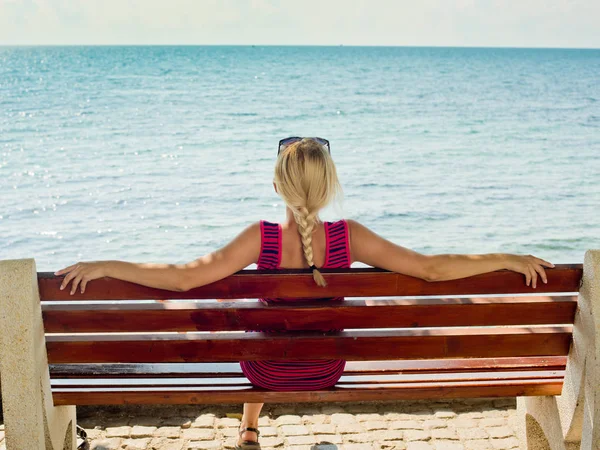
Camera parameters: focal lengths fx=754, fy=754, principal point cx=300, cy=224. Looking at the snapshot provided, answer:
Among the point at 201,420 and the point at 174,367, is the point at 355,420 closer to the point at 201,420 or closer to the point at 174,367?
the point at 201,420

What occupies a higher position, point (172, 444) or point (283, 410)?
point (283, 410)

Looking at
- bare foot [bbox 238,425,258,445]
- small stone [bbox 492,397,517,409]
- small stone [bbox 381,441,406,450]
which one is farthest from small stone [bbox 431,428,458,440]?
bare foot [bbox 238,425,258,445]

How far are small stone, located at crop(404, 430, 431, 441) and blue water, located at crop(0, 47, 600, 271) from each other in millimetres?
7912

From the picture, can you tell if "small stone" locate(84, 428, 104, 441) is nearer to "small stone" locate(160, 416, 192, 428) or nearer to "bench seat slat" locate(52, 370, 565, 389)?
"small stone" locate(160, 416, 192, 428)

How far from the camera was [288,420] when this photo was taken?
14.9ft

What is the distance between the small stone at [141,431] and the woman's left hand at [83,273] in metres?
1.74

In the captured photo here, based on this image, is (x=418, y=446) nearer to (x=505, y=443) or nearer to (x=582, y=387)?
(x=505, y=443)

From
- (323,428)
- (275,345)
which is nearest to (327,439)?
(323,428)

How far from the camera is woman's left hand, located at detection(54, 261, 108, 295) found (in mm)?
2846

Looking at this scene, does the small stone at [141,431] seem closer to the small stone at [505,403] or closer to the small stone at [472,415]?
the small stone at [472,415]

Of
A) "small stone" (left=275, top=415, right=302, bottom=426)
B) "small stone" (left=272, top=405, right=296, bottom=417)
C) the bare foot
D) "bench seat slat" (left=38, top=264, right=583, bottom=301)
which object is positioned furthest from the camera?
"small stone" (left=272, top=405, right=296, bottom=417)

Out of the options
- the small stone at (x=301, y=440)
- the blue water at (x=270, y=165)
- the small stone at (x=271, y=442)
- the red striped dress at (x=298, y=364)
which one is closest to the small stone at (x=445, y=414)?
the small stone at (x=301, y=440)

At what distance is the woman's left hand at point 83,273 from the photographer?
2.85m

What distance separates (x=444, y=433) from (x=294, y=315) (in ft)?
5.97
